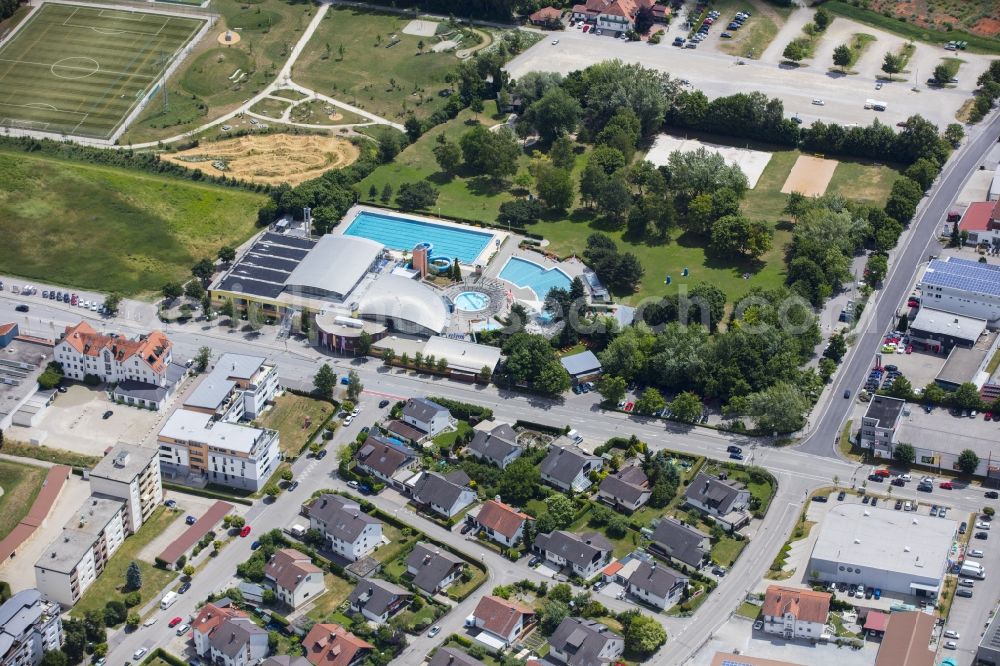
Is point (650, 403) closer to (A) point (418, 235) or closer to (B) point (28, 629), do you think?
(A) point (418, 235)

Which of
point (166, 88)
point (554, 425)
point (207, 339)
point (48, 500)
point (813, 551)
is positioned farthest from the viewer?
point (166, 88)

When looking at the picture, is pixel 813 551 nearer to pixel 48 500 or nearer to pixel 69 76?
pixel 48 500

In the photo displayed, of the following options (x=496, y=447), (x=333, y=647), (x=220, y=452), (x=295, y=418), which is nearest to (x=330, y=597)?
(x=333, y=647)

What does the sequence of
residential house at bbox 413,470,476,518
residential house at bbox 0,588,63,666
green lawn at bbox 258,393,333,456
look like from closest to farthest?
residential house at bbox 0,588,63,666 < residential house at bbox 413,470,476,518 < green lawn at bbox 258,393,333,456

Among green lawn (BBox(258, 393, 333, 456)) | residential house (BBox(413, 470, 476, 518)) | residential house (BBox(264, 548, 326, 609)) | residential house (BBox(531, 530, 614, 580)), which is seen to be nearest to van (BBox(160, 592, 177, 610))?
residential house (BBox(264, 548, 326, 609))

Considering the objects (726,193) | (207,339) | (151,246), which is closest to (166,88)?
(151,246)

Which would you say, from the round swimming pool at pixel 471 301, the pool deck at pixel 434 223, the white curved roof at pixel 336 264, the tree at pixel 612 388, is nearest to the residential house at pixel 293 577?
the tree at pixel 612 388

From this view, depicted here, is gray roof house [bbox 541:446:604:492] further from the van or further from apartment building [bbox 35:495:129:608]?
apartment building [bbox 35:495:129:608]
